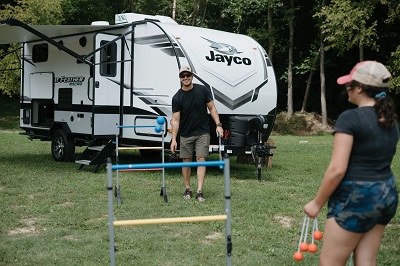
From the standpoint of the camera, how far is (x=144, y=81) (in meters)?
10.7

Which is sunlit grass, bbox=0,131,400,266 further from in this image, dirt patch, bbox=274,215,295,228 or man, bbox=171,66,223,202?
man, bbox=171,66,223,202

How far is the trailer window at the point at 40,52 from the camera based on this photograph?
13.4 meters

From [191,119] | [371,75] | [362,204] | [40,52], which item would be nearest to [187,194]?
[191,119]

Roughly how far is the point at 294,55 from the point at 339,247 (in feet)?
97.1

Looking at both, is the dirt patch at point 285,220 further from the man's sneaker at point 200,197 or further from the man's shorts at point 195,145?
the man's shorts at point 195,145

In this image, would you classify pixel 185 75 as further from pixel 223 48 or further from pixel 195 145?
pixel 223 48

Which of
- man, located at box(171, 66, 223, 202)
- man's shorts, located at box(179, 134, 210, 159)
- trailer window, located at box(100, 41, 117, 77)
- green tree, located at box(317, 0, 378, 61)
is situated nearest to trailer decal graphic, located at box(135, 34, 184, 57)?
trailer window, located at box(100, 41, 117, 77)

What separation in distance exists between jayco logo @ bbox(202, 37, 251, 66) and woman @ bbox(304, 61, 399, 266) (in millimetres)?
7539

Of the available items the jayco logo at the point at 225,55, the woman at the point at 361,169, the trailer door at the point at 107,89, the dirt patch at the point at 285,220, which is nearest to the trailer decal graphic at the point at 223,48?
the jayco logo at the point at 225,55

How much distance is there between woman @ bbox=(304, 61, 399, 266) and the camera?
3.00 metres

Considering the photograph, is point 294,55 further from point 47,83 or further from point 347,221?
point 347,221

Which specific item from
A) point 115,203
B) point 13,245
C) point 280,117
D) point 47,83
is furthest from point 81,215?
point 280,117

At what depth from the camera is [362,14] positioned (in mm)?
22953

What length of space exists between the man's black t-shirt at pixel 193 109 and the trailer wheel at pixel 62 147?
17.2 feet
